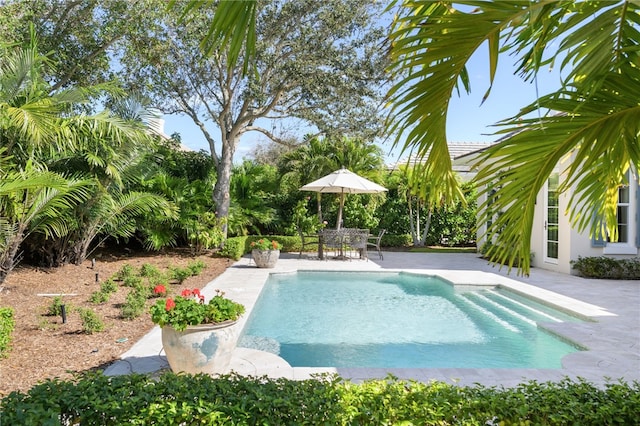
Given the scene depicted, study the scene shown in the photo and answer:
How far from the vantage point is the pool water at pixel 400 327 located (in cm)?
580

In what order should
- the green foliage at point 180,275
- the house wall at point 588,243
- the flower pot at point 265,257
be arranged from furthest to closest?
the flower pot at point 265,257 → the house wall at point 588,243 → the green foliage at point 180,275

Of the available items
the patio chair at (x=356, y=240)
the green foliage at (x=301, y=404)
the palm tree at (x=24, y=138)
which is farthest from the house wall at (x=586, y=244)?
the palm tree at (x=24, y=138)

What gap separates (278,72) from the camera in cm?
1421

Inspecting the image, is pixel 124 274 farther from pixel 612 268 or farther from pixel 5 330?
pixel 612 268

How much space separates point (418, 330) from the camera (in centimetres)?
726

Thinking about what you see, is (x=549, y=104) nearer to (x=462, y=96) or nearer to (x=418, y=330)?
(x=462, y=96)

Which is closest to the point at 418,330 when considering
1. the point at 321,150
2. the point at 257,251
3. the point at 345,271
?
the point at 345,271

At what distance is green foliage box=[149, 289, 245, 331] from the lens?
156 inches

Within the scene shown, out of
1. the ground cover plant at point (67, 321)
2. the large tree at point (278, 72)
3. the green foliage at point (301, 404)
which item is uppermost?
the large tree at point (278, 72)

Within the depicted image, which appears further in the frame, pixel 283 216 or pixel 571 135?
pixel 283 216

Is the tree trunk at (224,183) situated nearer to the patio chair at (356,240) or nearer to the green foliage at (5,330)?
the patio chair at (356,240)

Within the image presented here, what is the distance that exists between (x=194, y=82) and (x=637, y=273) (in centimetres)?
1496

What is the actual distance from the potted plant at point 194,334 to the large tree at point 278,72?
9.53 metres

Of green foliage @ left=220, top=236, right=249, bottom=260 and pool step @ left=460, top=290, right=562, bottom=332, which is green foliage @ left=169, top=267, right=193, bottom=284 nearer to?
green foliage @ left=220, top=236, right=249, bottom=260
